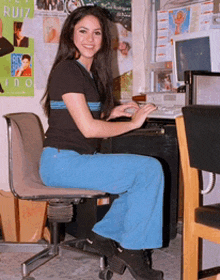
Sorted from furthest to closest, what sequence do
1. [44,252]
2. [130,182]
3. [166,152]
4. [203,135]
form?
1. [166,152]
2. [44,252]
3. [130,182]
4. [203,135]

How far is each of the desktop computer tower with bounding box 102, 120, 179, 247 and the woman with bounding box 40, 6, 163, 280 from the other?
0.38m

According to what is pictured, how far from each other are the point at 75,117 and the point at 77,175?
27 cm

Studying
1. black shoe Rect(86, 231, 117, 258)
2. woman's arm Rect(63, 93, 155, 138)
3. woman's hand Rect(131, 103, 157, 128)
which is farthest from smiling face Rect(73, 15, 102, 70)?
black shoe Rect(86, 231, 117, 258)

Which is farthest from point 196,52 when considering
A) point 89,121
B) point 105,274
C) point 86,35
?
point 105,274

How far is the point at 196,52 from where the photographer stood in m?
2.66

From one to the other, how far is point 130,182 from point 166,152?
2.46ft

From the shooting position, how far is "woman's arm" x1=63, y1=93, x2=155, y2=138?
1.97 meters

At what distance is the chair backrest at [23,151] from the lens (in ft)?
6.67

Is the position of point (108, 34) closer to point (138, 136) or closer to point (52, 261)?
point (138, 136)

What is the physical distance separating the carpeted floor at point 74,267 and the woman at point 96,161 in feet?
0.49

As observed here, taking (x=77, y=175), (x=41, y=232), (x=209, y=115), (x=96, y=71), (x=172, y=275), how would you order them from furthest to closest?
(x=41, y=232) → (x=96, y=71) → (x=172, y=275) → (x=77, y=175) → (x=209, y=115)

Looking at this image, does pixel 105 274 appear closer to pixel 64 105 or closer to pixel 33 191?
pixel 33 191

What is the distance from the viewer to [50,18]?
9.76ft

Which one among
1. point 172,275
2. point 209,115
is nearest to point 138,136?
point 172,275
